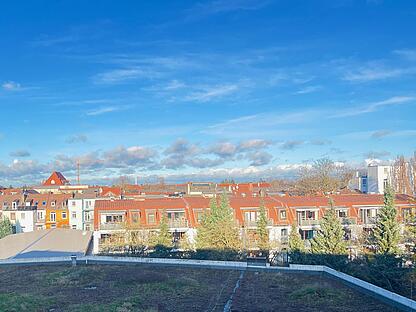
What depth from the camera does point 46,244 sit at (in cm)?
2708

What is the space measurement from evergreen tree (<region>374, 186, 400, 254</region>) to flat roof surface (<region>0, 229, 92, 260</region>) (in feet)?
50.8

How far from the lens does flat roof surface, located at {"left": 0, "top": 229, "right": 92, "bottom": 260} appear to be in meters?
24.0

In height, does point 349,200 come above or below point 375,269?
above

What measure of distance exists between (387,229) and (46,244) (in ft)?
64.4

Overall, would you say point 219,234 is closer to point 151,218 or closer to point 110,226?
point 151,218

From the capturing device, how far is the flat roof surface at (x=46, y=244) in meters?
24.0

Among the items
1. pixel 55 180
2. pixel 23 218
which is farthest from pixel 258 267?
pixel 55 180

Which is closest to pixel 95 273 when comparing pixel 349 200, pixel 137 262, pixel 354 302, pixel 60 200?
pixel 137 262

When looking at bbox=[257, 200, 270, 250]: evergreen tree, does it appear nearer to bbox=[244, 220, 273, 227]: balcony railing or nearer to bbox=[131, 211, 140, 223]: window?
bbox=[244, 220, 273, 227]: balcony railing

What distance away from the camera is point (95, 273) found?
14.8 meters

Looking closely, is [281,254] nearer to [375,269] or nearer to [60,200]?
[375,269]

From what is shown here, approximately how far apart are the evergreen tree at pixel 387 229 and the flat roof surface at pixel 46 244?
15.5 meters

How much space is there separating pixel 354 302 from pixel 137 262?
8.87 m

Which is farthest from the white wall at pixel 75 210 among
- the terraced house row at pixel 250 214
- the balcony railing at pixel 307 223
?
the balcony railing at pixel 307 223
